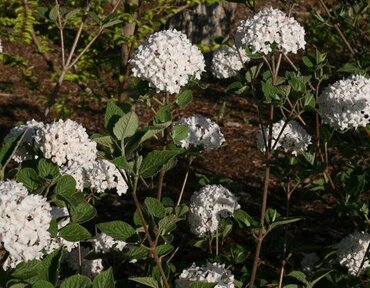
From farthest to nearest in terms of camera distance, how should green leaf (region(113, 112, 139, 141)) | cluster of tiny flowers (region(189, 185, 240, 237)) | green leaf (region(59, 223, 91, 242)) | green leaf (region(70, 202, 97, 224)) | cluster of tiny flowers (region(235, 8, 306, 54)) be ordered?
cluster of tiny flowers (region(189, 185, 240, 237))
cluster of tiny flowers (region(235, 8, 306, 54))
green leaf (region(70, 202, 97, 224))
green leaf (region(59, 223, 91, 242))
green leaf (region(113, 112, 139, 141))

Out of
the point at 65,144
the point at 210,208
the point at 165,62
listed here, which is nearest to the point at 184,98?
the point at 165,62

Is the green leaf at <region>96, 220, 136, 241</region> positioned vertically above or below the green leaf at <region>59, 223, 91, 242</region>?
below

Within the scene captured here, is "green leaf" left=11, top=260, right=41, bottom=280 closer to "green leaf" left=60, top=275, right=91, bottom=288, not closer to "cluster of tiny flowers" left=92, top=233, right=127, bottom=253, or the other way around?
"green leaf" left=60, top=275, right=91, bottom=288

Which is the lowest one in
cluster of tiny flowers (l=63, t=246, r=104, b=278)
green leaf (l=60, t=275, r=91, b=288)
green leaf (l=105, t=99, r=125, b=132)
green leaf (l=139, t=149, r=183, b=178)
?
cluster of tiny flowers (l=63, t=246, r=104, b=278)

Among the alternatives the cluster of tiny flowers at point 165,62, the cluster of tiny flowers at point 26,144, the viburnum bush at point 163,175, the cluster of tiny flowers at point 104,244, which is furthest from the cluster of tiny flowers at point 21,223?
the cluster of tiny flowers at point 104,244

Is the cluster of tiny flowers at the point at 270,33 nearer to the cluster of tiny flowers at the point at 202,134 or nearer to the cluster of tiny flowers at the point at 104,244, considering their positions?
the cluster of tiny flowers at the point at 202,134

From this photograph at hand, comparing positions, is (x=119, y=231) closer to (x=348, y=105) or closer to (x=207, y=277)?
(x=207, y=277)

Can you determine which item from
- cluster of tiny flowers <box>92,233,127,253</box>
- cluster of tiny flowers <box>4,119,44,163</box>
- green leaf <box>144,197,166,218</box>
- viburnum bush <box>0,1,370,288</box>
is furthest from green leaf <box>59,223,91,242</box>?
cluster of tiny flowers <box>92,233,127,253</box>
